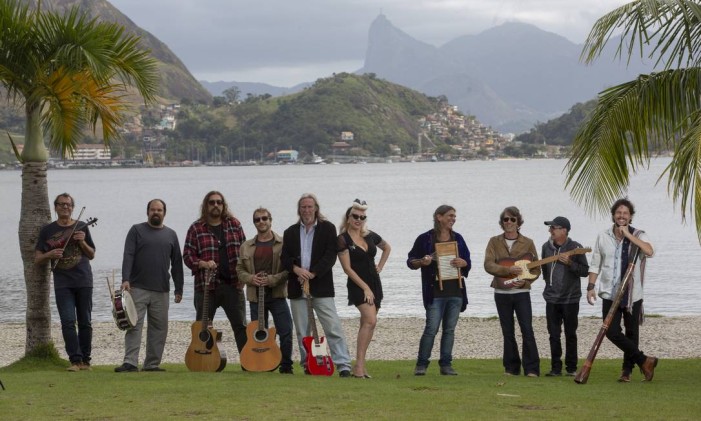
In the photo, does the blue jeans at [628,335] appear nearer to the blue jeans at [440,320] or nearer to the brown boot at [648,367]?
the brown boot at [648,367]

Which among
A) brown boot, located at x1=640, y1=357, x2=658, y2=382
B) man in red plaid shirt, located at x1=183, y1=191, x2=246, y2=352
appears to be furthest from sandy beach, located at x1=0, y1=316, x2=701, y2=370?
brown boot, located at x1=640, y1=357, x2=658, y2=382

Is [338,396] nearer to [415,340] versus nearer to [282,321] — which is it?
[282,321]

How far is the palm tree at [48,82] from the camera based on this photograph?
1307 cm

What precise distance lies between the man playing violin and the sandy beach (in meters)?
4.43

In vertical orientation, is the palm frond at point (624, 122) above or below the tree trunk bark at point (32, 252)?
above

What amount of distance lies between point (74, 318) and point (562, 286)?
5.07m

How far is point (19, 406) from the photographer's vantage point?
30.5ft

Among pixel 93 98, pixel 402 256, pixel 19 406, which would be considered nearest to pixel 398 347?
pixel 93 98

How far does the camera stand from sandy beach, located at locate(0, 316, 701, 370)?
1706cm

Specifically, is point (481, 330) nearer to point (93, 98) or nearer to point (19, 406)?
point (93, 98)

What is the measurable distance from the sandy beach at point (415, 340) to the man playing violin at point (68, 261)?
14.5 ft

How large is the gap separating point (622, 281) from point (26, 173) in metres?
6.95

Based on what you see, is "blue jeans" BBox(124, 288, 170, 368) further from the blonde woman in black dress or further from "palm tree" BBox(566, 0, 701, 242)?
"palm tree" BBox(566, 0, 701, 242)

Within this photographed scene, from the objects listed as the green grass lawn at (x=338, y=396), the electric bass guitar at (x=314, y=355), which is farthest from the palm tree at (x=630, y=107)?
the electric bass guitar at (x=314, y=355)
